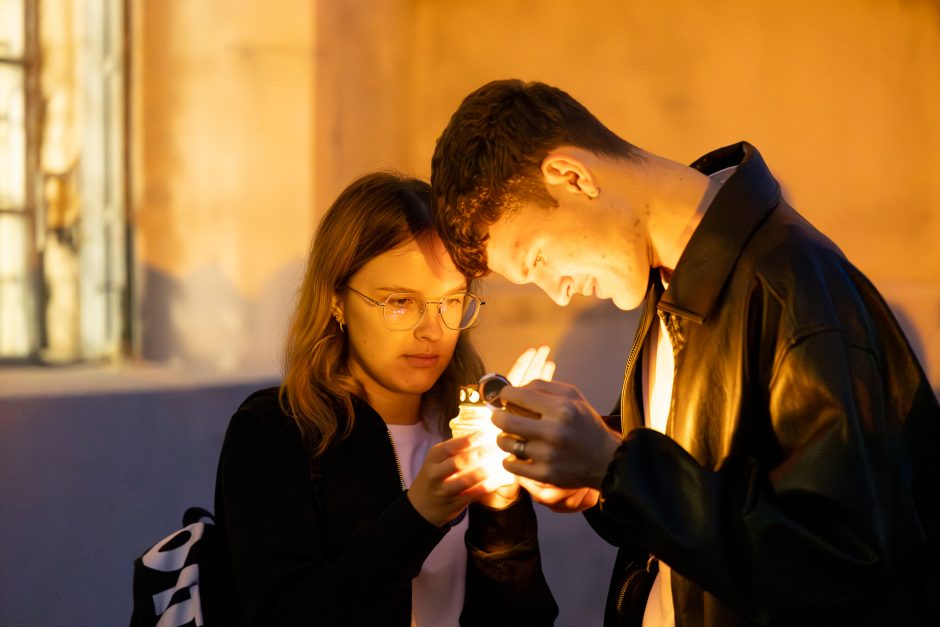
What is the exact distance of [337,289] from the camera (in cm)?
297

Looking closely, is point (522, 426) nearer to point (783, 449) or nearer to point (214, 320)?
point (783, 449)

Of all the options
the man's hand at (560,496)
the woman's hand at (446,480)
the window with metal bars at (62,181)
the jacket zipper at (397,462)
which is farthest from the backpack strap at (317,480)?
the window with metal bars at (62,181)

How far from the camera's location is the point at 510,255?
2.32 m

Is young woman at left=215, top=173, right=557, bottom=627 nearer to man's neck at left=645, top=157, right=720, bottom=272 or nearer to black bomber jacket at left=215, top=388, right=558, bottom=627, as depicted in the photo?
black bomber jacket at left=215, top=388, right=558, bottom=627

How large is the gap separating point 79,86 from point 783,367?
3.45 m

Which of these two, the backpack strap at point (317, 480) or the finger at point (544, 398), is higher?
the finger at point (544, 398)

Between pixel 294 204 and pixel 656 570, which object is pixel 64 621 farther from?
pixel 656 570

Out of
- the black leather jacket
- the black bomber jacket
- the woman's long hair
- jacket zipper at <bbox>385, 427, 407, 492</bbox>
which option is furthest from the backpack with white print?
the black leather jacket

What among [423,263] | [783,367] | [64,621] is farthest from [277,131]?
[783,367]

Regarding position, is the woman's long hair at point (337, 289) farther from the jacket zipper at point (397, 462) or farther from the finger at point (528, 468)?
the finger at point (528, 468)

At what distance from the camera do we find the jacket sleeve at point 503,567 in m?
2.73

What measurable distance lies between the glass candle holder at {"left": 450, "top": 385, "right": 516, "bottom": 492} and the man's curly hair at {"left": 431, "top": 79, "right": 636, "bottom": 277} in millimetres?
393

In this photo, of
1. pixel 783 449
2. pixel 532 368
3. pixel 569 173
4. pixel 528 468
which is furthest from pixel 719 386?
pixel 532 368

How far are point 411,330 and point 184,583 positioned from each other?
859 millimetres
